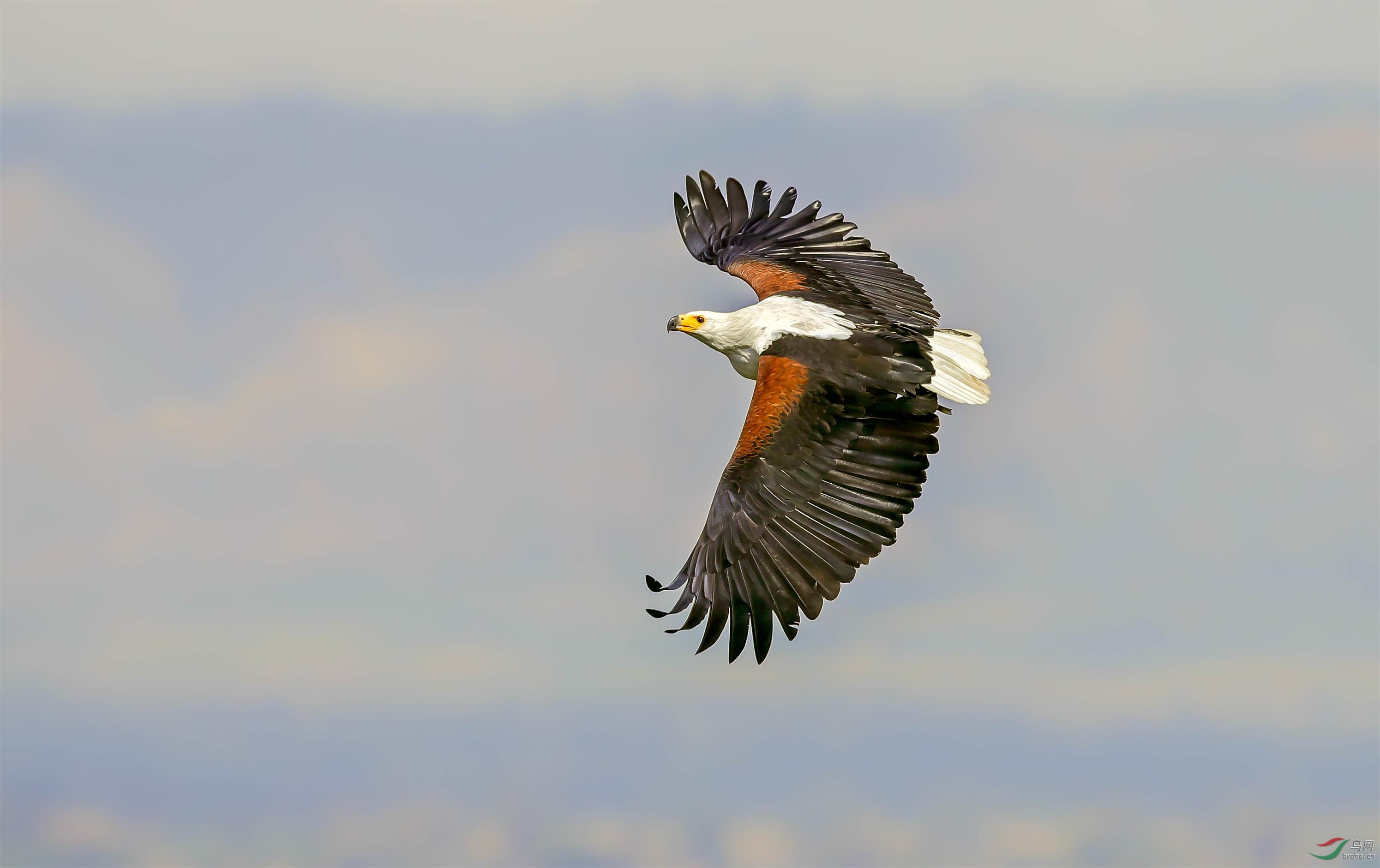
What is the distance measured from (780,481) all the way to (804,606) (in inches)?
64.5

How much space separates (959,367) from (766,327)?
8.40 ft

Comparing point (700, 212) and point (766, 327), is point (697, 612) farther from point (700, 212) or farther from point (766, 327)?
point (700, 212)

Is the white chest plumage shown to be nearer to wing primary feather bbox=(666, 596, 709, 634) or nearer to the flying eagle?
the flying eagle

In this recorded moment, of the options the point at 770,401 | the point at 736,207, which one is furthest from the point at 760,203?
the point at 770,401

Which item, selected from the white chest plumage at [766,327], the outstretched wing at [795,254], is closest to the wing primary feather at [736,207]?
the outstretched wing at [795,254]

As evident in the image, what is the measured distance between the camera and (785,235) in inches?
948

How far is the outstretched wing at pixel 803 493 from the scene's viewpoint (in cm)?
1792

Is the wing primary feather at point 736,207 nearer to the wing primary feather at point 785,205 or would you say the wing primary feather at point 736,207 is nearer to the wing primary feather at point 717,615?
the wing primary feather at point 785,205

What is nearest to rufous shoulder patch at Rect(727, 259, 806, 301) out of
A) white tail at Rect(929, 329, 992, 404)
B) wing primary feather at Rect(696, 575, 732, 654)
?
white tail at Rect(929, 329, 992, 404)

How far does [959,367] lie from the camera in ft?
68.7

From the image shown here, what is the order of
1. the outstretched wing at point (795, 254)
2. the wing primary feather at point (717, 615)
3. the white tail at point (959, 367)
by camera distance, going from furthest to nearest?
the outstretched wing at point (795, 254), the white tail at point (959, 367), the wing primary feather at point (717, 615)

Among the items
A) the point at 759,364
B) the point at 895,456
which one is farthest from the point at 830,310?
the point at 895,456

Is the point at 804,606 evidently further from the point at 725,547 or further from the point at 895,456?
the point at 895,456

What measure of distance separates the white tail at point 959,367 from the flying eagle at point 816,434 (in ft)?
0.07
